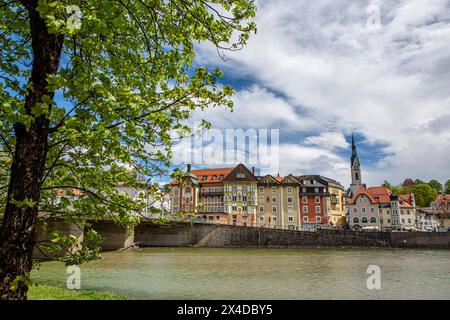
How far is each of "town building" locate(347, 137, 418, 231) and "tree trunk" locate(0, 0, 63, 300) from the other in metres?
82.3

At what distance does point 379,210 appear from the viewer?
269 feet

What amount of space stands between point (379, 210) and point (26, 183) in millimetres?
89083

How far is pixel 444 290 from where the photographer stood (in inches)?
701

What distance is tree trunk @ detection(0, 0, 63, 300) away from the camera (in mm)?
3986

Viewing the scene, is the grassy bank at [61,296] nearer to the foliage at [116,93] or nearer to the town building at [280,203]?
the foliage at [116,93]

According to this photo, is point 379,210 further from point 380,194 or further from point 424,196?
point 424,196

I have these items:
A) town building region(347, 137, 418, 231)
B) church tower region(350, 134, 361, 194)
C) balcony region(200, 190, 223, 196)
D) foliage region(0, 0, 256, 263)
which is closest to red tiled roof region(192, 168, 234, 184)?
balcony region(200, 190, 223, 196)

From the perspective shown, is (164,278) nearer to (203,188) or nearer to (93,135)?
(93,135)

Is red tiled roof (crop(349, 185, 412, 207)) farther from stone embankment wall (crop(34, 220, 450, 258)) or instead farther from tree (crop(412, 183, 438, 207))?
tree (crop(412, 183, 438, 207))

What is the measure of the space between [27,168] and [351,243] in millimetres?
62519

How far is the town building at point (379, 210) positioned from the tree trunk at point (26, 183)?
270ft

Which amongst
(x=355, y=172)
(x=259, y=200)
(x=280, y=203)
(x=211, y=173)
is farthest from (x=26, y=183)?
(x=355, y=172)

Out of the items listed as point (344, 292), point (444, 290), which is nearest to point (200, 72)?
point (344, 292)

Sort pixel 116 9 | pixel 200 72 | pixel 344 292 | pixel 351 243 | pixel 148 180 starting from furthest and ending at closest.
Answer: pixel 351 243, pixel 344 292, pixel 148 180, pixel 200 72, pixel 116 9
